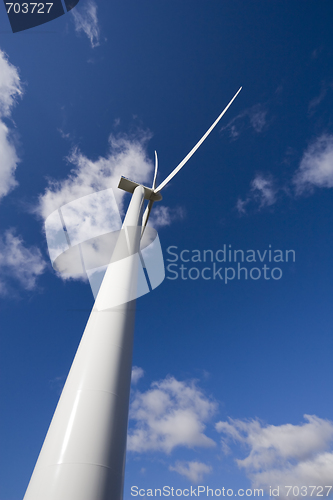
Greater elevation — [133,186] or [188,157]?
[188,157]

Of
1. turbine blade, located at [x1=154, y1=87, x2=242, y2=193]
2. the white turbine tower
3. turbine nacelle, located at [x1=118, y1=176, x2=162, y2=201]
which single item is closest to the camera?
the white turbine tower

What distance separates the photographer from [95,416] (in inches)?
233

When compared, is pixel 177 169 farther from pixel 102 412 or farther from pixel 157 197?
pixel 102 412

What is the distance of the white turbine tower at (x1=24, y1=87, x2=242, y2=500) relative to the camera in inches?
199

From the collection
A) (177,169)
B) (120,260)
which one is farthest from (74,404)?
(177,169)

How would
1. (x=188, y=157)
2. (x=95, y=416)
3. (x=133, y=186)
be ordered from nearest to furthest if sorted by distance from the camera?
1. (x=95, y=416)
2. (x=133, y=186)
3. (x=188, y=157)

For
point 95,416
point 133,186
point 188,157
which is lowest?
point 95,416

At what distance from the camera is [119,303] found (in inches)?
336

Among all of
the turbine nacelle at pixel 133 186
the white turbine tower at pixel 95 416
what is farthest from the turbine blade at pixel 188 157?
the white turbine tower at pixel 95 416

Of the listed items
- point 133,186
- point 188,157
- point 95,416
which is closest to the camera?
point 95,416

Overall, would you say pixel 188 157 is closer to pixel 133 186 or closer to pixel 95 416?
pixel 133 186

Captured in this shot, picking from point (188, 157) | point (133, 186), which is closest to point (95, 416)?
point (133, 186)

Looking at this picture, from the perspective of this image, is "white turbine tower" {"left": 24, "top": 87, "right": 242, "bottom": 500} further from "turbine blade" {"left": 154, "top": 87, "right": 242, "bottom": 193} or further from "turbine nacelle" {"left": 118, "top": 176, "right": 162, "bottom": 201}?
"turbine blade" {"left": 154, "top": 87, "right": 242, "bottom": 193}

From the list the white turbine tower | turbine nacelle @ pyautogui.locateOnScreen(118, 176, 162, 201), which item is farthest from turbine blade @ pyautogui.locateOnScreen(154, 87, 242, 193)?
the white turbine tower
